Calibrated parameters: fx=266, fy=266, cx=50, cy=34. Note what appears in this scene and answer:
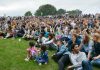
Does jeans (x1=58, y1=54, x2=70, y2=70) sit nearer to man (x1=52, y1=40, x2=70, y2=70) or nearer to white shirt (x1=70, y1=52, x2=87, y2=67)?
man (x1=52, y1=40, x2=70, y2=70)

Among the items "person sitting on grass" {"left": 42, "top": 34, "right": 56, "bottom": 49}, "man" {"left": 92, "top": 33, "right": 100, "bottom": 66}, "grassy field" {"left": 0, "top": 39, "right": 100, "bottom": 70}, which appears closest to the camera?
"man" {"left": 92, "top": 33, "right": 100, "bottom": 66}

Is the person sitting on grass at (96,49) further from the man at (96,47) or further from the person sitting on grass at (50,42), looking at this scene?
the person sitting on grass at (50,42)

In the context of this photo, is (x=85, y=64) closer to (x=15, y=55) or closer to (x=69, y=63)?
(x=69, y=63)

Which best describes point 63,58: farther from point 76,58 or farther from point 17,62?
point 17,62

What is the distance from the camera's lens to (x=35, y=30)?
72.1 ft

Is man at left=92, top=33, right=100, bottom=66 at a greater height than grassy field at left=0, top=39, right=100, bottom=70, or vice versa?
man at left=92, top=33, right=100, bottom=66

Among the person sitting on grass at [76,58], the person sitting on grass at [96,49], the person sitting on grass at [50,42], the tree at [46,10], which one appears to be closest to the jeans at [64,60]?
the person sitting on grass at [76,58]

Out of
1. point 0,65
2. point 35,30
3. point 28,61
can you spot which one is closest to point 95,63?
point 28,61

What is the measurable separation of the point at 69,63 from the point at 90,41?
4.38 feet

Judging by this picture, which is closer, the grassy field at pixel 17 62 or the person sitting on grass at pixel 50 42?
the grassy field at pixel 17 62

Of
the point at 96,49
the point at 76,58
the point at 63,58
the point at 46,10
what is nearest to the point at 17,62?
the point at 63,58

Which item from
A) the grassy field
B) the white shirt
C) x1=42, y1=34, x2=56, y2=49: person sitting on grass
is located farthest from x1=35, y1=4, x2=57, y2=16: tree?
the white shirt

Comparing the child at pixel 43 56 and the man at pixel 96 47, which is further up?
the man at pixel 96 47

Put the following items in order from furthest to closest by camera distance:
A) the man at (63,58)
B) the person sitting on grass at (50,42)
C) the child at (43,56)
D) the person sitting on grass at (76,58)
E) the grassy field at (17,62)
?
the person sitting on grass at (50,42), the child at (43,56), the grassy field at (17,62), the man at (63,58), the person sitting on grass at (76,58)
